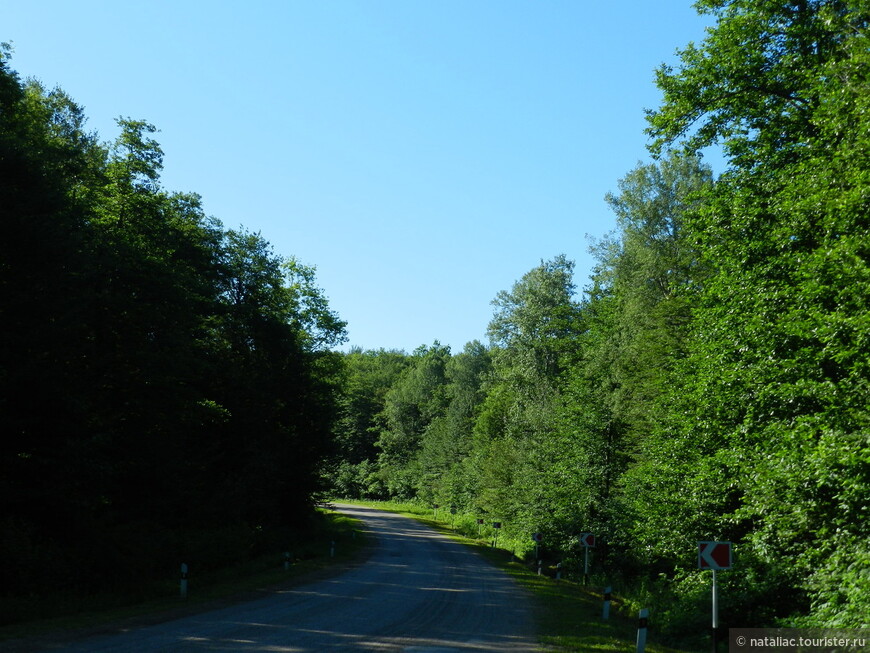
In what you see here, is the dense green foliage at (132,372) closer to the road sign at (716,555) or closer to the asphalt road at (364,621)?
→ the asphalt road at (364,621)

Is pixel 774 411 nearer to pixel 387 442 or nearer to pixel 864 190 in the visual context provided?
pixel 864 190

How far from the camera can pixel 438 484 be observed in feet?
257

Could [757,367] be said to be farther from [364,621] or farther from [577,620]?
[364,621]

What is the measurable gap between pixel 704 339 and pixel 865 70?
844 cm

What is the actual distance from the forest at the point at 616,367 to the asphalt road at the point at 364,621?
4729 mm

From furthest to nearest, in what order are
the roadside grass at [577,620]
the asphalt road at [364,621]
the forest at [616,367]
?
the forest at [616,367] < the roadside grass at [577,620] < the asphalt road at [364,621]

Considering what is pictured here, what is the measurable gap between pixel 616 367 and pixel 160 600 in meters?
22.1

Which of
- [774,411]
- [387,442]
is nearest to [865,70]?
[774,411]

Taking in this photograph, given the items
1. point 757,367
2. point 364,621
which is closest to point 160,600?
point 364,621

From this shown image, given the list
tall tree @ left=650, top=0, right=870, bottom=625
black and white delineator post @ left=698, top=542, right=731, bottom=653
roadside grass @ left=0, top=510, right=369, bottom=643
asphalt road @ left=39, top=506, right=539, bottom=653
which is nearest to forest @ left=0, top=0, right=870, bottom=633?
tall tree @ left=650, top=0, right=870, bottom=625

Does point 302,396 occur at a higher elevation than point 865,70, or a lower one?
lower

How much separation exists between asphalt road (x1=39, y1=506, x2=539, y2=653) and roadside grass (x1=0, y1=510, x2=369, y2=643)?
33.8 inches

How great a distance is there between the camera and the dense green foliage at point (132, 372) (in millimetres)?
17516

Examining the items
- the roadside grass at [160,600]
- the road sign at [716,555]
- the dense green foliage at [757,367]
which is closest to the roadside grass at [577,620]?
the dense green foliage at [757,367]
